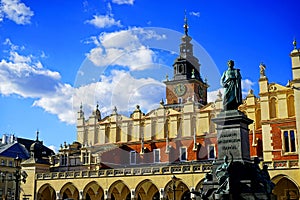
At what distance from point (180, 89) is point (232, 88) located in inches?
1545

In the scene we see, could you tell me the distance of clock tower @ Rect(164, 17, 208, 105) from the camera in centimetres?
5709

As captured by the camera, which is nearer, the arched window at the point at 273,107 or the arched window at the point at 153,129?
the arched window at the point at 273,107

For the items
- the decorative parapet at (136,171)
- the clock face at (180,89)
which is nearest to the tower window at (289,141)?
the decorative parapet at (136,171)

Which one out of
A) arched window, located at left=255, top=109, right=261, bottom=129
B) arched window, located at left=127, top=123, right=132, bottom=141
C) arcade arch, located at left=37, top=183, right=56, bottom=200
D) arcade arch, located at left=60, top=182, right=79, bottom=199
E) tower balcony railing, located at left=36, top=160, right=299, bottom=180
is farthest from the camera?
arched window, located at left=127, top=123, right=132, bottom=141

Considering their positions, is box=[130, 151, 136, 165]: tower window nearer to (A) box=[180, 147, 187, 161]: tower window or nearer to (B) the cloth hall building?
(B) the cloth hall building

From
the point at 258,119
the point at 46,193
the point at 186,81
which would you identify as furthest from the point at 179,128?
the point at 46,193

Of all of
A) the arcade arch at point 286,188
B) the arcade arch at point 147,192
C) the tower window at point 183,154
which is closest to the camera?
the arcade arch at point 286,188

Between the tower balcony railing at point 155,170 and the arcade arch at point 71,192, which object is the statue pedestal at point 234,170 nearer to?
the tower balcony railing at point 155,170

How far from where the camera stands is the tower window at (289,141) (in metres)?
36.8

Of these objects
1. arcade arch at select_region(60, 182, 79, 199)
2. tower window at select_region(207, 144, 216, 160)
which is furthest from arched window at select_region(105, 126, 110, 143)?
tower window at select_region(207, 144, 216, 160)

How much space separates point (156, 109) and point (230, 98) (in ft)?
108

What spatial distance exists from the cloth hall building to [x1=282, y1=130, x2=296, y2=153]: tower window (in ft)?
0.28

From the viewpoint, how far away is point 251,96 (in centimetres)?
4341

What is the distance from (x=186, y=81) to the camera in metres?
58.3
